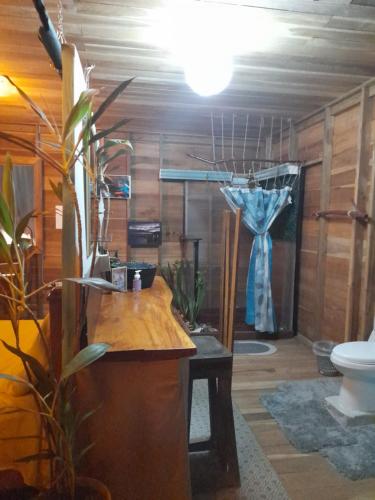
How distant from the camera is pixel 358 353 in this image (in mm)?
2225

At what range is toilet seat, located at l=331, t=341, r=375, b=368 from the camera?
215 cm

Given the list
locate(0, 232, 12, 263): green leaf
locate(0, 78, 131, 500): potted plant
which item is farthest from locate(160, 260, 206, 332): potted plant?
locate(0, 232, 12, 263): green leaf

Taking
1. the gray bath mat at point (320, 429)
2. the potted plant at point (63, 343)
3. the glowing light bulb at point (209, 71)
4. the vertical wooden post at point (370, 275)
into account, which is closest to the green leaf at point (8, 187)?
the potted plant at point (63, 343)

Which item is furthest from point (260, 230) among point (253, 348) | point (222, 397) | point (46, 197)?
point (46, 197)

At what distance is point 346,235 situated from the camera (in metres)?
3.08

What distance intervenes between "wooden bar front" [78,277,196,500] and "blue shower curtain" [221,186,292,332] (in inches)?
101

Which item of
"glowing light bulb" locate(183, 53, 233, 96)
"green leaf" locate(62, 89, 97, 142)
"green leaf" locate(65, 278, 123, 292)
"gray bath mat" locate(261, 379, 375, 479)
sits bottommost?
"gray bath mat" locate(261, 379, 375, 479)

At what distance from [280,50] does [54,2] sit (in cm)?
138

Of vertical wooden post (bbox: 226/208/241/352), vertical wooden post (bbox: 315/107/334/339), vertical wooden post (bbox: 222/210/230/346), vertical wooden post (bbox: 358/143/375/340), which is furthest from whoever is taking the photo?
vertical wooden post (bbox: 315/107/334/339)

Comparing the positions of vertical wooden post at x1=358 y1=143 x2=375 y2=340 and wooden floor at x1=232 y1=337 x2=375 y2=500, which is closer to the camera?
wooden floor at x1=232 y1=337 x2=375 y2=500

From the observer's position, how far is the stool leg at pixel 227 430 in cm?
172

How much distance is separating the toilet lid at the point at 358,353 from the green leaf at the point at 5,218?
205 centimetres

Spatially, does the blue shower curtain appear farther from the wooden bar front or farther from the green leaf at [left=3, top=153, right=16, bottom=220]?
the green leaf at [left=3, top=153, right=16, bottom=220]

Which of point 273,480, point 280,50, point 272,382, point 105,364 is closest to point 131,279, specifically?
Result: point 105,364
